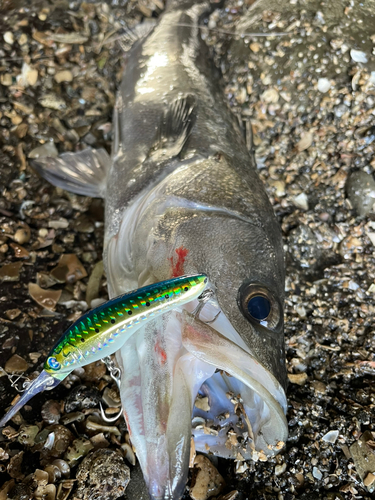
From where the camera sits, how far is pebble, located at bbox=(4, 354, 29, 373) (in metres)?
2.52

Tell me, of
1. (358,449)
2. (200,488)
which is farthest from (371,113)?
(200,488)

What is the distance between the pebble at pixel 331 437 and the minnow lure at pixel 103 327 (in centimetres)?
159

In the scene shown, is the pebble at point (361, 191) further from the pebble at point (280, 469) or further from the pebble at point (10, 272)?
the pebble at point (10, 272)

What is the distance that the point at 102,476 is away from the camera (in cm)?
223

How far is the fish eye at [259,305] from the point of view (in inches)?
80.7

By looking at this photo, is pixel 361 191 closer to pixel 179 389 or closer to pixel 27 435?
pixel 179 389

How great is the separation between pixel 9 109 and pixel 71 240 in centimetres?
137

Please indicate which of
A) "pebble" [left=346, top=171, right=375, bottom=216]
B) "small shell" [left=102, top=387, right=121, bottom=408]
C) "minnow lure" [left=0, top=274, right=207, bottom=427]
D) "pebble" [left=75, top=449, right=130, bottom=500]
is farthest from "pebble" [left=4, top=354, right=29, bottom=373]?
"pebble" [left=346, top=171, right=375, bottom=216]

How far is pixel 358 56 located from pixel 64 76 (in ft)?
8.95

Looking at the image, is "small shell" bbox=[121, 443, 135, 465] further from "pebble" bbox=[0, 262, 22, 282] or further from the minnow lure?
Result: "pebble" bbox=[0, 262, 22, 282]

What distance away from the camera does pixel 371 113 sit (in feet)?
11.4

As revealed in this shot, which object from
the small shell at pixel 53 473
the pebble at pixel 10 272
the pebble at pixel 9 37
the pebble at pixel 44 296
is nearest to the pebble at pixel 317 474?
the small shell at pixel 53 473

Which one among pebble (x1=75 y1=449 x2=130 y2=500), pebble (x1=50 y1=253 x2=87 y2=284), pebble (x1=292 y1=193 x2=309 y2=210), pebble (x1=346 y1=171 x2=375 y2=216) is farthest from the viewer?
pebble (x1=292 y1=193 x2=309 y2=210)

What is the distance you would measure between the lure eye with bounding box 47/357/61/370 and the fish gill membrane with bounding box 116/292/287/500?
0.54 m
